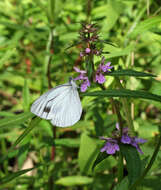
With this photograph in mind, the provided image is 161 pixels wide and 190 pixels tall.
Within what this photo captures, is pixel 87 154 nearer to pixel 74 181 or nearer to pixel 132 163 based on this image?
pixel 74 181

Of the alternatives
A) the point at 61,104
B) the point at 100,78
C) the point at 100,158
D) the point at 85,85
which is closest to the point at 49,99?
the point at 61,104

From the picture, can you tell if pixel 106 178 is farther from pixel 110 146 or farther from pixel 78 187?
pixel 110 146

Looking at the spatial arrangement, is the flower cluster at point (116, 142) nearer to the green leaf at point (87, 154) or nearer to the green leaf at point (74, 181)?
the green leaf at point (87, 154)

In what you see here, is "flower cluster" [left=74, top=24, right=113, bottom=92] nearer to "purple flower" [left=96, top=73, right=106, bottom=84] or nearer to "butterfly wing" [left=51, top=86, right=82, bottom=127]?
"purple flower" [left=96, top=73, right=106, bottom=84]

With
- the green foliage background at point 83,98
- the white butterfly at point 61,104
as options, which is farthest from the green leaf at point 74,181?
the white butterfly at point 61,104

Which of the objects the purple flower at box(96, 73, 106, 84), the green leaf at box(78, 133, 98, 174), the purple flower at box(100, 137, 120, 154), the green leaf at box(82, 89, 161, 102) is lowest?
the green leaf at box(78, 133, 98, 174)

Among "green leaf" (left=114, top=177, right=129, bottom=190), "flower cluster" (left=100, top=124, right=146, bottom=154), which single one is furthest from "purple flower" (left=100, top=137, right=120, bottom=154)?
"green leaf" (left=114, top=177, right=129, bottom=190)
